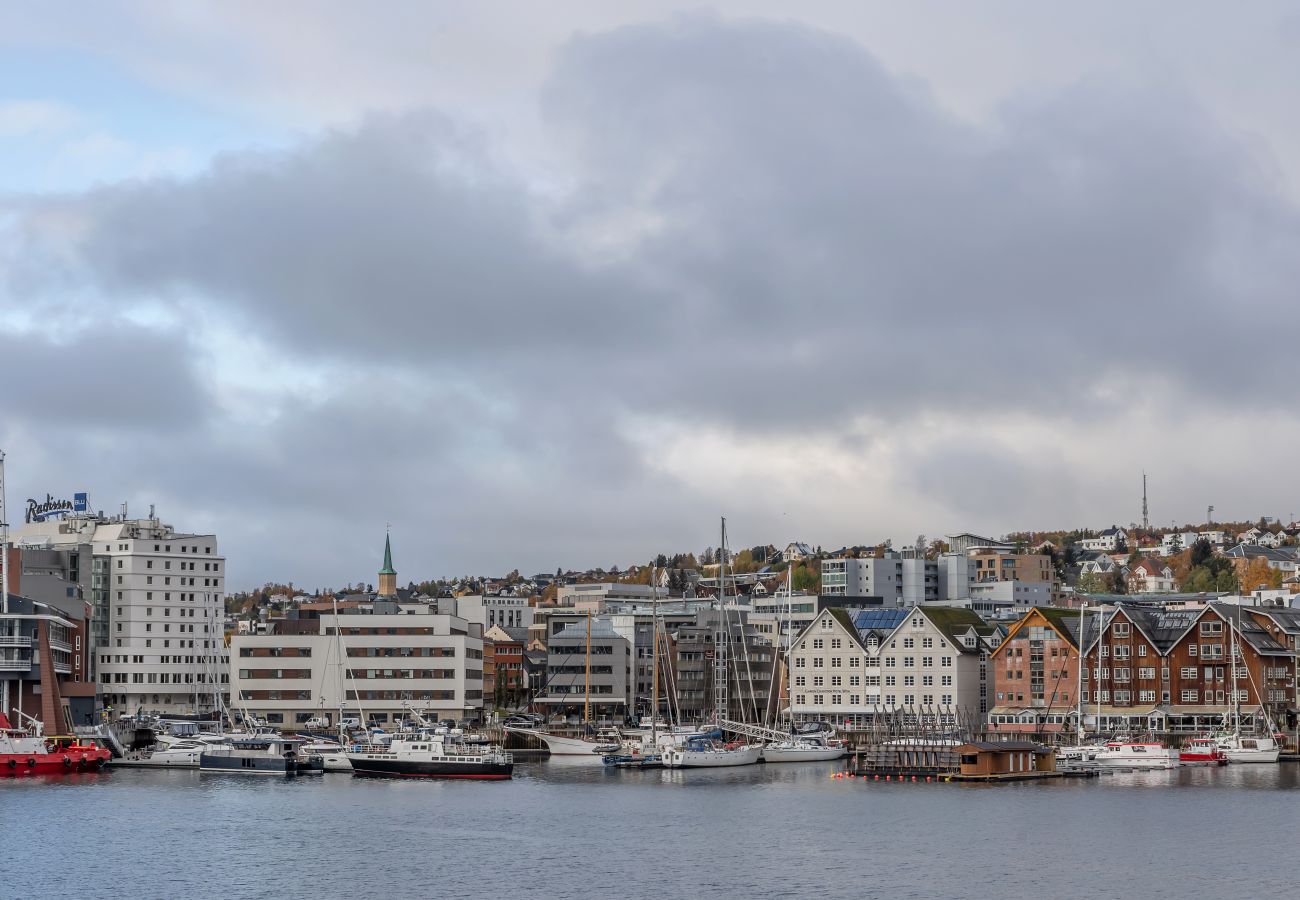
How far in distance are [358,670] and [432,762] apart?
162ft

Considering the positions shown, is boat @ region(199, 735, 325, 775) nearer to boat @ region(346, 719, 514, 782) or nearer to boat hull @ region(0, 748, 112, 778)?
boat @ region(346, 719, 514, 782)

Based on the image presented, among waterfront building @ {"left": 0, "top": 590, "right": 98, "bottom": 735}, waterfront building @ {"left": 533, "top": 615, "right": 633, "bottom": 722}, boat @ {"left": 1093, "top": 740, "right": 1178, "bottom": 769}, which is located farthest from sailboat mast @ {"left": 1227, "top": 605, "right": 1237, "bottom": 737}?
waterfront building @ {"left": 0, "top": 590, "right": 98, "bottom": 735}

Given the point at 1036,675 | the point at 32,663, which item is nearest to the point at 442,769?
the point at 32,663

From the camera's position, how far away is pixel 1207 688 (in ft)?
501

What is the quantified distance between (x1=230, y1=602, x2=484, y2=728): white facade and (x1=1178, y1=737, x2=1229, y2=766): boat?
225 feet

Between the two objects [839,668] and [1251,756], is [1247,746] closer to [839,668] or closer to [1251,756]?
[1251,756]

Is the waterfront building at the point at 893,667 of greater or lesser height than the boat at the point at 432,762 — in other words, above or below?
above

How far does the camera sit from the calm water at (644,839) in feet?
242

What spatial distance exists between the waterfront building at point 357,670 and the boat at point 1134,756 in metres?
64.6

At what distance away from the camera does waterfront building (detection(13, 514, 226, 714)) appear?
621 ft

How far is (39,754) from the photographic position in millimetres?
129500

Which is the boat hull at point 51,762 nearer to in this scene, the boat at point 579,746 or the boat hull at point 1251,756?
the boat at point 579,746

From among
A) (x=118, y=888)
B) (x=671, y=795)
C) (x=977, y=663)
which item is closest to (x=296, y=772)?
(x=671, y=795)

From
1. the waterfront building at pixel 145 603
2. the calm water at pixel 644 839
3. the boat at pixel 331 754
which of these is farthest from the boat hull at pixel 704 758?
the waterfront building at pixel 145 603
